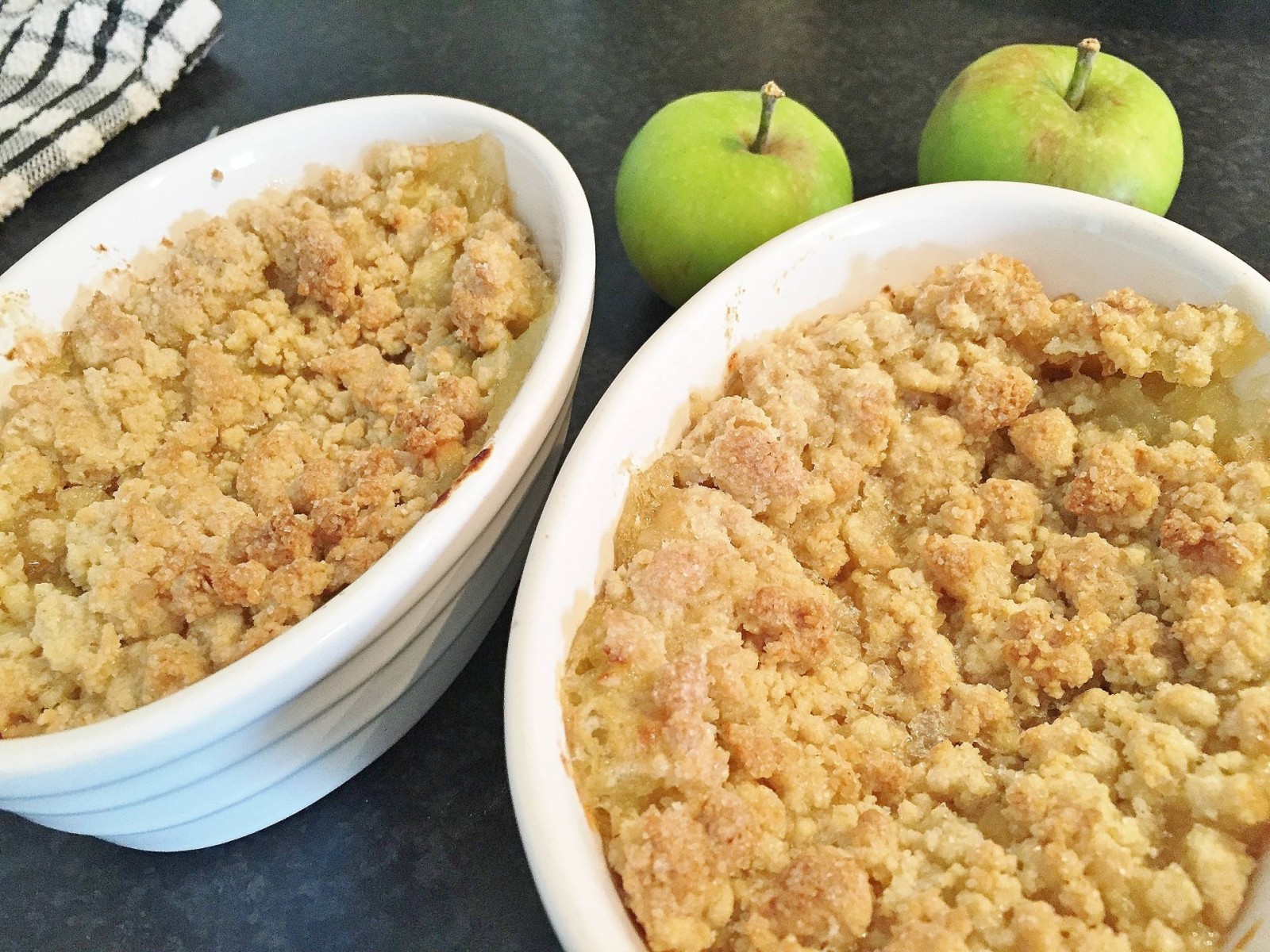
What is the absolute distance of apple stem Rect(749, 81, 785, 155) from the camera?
100 centimetres

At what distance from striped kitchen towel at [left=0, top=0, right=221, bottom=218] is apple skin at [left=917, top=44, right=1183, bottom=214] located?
1.19 metres

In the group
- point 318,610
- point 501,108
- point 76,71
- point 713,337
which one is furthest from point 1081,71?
point 76,71

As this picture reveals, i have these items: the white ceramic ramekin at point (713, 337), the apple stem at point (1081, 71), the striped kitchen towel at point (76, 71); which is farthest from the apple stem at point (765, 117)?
the striped kitchen towel at point (76, 71)

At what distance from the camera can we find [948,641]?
70 centimetres

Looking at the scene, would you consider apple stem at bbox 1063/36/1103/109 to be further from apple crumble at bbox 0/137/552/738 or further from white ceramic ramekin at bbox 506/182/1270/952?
apple crumble at bbox 0/137/552/738

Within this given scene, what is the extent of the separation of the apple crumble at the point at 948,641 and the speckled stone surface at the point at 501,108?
0.26 metres

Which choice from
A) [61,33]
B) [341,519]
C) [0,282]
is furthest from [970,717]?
[61,33]

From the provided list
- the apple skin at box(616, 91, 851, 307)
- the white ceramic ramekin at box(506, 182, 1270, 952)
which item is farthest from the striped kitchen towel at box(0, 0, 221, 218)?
the white ceramic ramekin at box(506, 182, 1270, 952)

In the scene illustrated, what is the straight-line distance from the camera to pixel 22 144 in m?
1.36

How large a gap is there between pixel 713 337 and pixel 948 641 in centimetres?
32

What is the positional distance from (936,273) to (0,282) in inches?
34.7

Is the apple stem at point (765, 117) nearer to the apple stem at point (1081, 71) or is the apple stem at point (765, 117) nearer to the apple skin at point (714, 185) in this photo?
the apple skin at point (714, 185)

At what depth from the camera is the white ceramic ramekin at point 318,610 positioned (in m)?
0.62

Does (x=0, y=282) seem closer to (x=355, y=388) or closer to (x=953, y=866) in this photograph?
(x=355, y=388)
